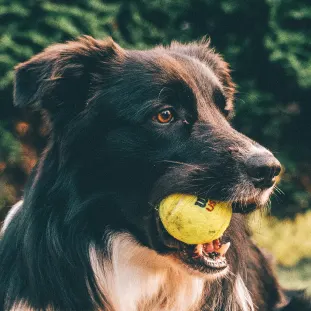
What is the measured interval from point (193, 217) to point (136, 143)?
54 cm

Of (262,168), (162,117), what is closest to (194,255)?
(262,168)

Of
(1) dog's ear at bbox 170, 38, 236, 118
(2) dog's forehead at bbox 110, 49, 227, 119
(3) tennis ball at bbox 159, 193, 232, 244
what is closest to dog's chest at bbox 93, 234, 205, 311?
(3) tennis ball at bbox 159, 193, 232, 244

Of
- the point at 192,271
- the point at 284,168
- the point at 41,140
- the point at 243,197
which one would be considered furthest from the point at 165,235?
the point at 284,168

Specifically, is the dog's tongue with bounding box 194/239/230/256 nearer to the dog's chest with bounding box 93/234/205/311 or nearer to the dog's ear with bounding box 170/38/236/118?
the dog's chest with bounding box 93/234/205/311

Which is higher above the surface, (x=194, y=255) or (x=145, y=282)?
(x=194, y=255)

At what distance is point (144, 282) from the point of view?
11.0 ft

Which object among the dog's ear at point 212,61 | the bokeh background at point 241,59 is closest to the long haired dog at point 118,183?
the dog's ear at point 212,61

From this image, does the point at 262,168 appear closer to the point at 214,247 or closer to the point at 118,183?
the point at 214,247

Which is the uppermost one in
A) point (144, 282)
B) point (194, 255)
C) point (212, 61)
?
point (212, 61)

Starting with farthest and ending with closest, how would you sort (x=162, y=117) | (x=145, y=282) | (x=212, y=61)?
(x=212, y=61) → (x=145, y=282) → (x=162, y=117)

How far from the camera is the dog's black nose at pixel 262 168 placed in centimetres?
293

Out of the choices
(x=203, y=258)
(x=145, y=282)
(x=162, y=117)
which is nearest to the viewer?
(x=203, y=258)

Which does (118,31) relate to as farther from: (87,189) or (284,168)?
(87,189)

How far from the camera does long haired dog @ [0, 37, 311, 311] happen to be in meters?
3.09
